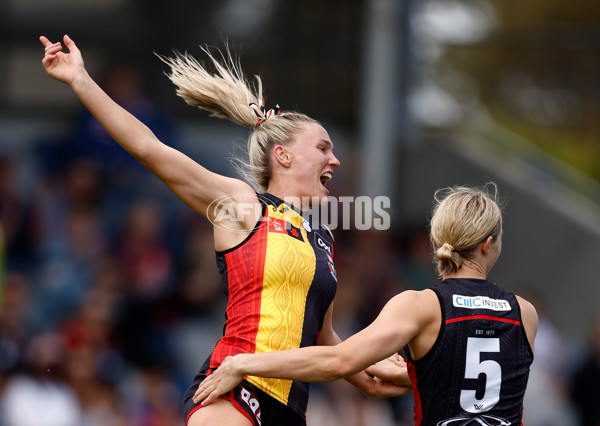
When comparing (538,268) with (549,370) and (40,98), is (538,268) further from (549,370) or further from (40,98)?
(40,98)

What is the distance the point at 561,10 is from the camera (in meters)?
17.3

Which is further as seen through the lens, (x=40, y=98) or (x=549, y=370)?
(x=40, y=98)

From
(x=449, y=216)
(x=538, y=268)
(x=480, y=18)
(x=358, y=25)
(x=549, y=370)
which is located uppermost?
(x=480, y=18)

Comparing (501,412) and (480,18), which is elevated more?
(480,18)

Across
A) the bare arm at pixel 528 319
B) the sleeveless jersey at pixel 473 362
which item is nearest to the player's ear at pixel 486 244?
the sleeveless jersey at pixel 473 362

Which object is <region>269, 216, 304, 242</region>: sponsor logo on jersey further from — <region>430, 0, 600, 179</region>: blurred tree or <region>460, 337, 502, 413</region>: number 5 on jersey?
<region>430, 0, 600, 179</region>: blurred tree

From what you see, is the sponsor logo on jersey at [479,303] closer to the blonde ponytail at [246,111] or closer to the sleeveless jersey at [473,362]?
the sleeveless jersey at [473,362]

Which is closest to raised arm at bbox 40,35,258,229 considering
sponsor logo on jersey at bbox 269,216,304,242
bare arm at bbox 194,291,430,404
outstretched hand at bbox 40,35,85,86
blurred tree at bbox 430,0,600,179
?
outstretched hand at bbox 40,35,85,86

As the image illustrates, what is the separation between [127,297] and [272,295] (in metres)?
5.11

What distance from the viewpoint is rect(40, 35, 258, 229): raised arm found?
147 inches

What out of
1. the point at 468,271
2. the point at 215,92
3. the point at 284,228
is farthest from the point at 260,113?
the point at 468,271

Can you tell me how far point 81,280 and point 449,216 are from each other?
19.1ft

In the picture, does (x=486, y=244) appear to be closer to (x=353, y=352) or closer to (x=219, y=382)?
(x=353, y=352)

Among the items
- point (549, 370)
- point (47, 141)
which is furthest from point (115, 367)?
point (549, 370)
